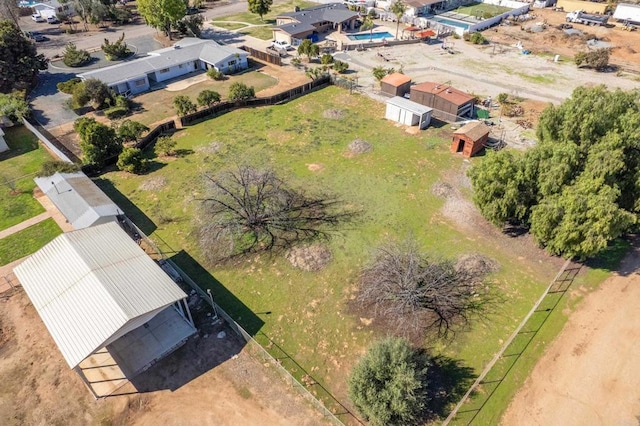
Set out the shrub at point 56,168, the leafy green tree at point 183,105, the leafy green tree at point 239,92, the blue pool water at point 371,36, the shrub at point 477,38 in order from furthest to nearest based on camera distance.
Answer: the blue pool water at point 371,36
the shrub at point 477,38
the leafy green tree at point 239,92
the leafy green tree at point 183,105
the shrub at point 56,168

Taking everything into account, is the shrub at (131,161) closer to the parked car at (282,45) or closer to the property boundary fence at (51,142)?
the property boundary fence at (51,142)

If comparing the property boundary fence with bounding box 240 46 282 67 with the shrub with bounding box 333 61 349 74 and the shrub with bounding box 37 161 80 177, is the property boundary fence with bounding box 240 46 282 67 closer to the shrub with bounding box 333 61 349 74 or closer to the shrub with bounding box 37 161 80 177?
the shrub with bounding box 333 61 349 74

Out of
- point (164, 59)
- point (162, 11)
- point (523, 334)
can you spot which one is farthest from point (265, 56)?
point (523, 334)

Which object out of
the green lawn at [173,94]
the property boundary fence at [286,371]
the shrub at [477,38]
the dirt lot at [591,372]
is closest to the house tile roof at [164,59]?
the green lawn at [173,94]

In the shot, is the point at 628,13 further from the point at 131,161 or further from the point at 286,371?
the point at 286,371

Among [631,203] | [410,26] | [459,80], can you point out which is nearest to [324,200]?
[631,203]

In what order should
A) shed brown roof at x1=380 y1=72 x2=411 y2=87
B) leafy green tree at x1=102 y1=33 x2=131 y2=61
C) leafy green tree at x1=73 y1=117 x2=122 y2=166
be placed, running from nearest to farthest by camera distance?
1. leafy green tree at x1=73 y1=117 x2=122 y2=166
2. shed brown roof at x1=380 y1=72 x2=411 y2=87
3. leafy green tree at x1=102 y1=33 x2=131 y2=61

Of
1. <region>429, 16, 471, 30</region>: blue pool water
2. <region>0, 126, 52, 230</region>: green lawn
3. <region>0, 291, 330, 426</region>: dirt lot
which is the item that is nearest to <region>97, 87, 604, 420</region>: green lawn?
<region>0, 291, 330, 426</region>: dirt lot
